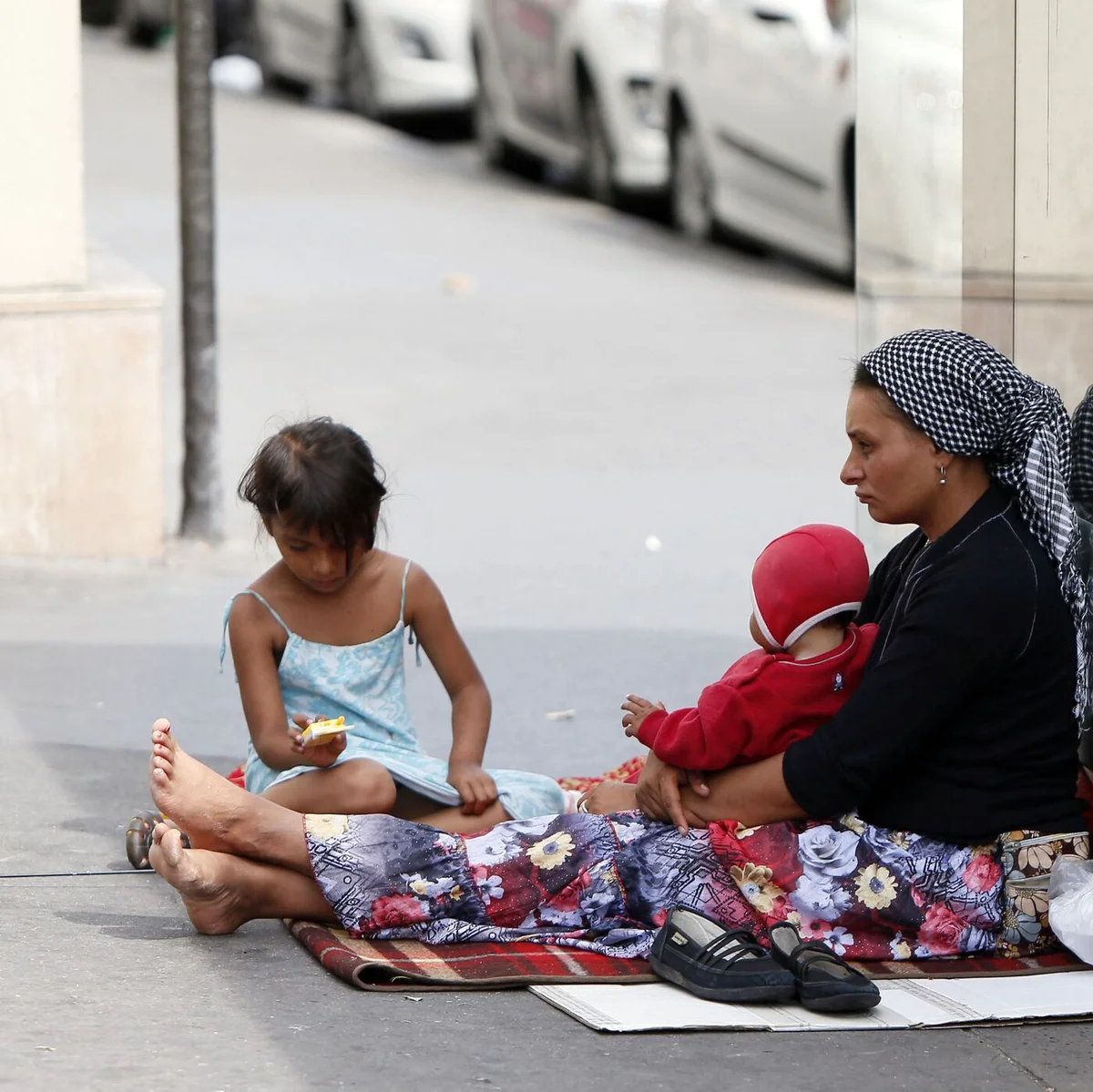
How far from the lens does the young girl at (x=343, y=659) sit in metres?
3.79

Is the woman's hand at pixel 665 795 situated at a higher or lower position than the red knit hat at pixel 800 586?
lower

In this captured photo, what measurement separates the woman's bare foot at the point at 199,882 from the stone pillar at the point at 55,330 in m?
3.29

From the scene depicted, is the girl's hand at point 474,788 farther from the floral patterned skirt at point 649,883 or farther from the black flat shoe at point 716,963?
the black flat shoe at point 716,963

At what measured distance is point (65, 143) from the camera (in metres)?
6.67

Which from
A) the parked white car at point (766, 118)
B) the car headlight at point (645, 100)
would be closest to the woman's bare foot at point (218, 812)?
the parked white car at point (766, 118)

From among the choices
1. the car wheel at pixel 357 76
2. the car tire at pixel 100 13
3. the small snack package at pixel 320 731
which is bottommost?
the car tire at pixel 100 13

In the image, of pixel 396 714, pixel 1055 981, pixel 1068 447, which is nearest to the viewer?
pixel 1055 981

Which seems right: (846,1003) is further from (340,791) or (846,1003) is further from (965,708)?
(340,791)

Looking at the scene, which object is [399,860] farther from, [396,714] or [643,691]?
[643,691]

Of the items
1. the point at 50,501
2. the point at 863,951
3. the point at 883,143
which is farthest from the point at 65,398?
the point at 863,951

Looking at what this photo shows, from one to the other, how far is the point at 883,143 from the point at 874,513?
7.22ft

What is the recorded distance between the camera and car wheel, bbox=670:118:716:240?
12758 mm

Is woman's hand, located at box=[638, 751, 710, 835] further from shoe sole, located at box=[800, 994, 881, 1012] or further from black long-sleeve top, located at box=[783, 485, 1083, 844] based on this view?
shoe sole, located at box=[800, 994, 881, 1012]

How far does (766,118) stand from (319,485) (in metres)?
8.49
